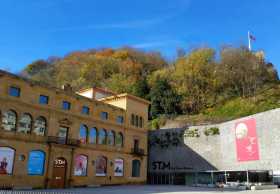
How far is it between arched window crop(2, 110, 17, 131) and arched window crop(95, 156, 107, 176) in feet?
37.4

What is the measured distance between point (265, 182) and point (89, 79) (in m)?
46.1

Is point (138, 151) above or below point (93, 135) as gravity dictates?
below

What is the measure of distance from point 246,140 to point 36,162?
23218 mm

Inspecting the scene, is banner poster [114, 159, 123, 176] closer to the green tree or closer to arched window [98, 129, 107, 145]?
arched window [98, 129, 107, 145]

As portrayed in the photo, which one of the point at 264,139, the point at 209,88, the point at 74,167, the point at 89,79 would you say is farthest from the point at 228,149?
the point at 89,79

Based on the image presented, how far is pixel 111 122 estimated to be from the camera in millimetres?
39125

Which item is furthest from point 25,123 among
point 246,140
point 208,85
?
point 208,85

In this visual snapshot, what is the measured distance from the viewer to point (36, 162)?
97.0 feet

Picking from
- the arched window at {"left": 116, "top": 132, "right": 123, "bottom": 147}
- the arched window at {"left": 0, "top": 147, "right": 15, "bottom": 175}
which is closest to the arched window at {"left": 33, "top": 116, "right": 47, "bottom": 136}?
the arched window at {"left": 0, "top": 147, "right": 15, "bottom": 175}

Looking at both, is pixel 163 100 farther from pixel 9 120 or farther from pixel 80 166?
pixel 9 120

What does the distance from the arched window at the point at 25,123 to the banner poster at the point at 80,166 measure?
672 cm

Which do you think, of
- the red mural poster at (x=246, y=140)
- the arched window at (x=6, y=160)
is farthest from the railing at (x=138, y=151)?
the arched window at (x=6, y=160)

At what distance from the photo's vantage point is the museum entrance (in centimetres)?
3109

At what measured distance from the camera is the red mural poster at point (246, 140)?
3521 cm
